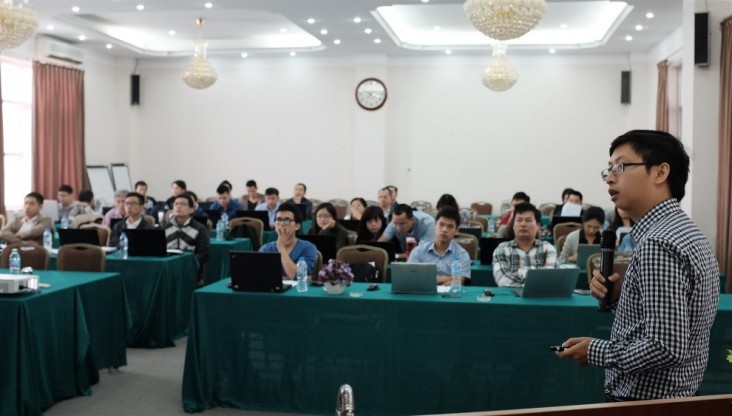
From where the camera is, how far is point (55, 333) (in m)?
5.21

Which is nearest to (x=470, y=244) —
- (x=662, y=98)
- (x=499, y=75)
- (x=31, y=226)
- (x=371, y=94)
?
(x=31, y=226)

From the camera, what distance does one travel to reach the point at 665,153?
2.15 m

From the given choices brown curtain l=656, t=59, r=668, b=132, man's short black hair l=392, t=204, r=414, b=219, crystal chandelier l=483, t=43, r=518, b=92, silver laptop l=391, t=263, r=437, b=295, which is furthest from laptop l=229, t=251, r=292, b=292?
brown curtain l=656, t=59, r=668, b=132

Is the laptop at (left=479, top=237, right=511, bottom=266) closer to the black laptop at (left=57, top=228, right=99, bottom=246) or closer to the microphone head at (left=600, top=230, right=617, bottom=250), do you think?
the black laptop at (left=57, top=228, right=99, bottom=246)

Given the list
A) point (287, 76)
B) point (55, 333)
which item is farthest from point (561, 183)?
point (55, 333)

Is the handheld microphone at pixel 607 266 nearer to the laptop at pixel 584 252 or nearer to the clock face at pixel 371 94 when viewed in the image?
the laptop at pixel 584 252

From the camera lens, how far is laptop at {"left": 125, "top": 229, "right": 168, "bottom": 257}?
7.25 metres

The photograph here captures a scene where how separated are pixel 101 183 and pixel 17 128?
7.63 ft

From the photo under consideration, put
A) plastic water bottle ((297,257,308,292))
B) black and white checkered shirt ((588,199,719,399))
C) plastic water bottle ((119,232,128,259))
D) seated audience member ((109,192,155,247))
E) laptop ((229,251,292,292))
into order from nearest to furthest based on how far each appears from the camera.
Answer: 1. black and white checkered shirt ((588,199,719,399))
2. laptop ((229,251,292,292))
3. plastic water bottle ((297,257,308,292))
4. plastic water bottle ((119,232,128,259))
5. seated audience member ((109,192,155,247))

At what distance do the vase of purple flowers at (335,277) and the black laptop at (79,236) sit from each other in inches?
130

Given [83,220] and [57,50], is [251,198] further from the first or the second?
[57,50]

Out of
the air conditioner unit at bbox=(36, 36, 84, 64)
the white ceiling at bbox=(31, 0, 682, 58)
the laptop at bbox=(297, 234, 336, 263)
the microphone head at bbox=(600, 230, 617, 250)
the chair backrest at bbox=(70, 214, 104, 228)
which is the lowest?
the laptop at bbox=(297, 234, 336, 263)

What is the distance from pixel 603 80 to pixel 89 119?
10333 millimetres

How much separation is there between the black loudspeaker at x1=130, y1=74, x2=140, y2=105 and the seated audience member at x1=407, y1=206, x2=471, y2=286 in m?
12.0
